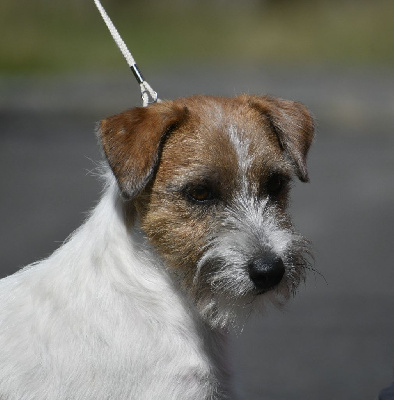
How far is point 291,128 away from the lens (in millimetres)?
4516

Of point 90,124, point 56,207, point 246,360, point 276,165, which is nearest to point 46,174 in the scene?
point 56,207

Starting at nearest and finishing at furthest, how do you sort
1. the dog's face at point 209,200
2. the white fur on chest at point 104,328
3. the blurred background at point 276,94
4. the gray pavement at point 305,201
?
the white fur on chest at point 104,328, the dog's face at point 209,200, the gray pavement at point 305,201, the blurred background at point 276,94

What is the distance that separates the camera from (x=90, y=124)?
54.3 feet

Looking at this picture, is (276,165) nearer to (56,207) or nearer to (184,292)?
(184,292)

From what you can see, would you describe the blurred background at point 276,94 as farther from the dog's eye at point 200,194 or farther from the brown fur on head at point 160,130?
the brown fur on head at point 160,130

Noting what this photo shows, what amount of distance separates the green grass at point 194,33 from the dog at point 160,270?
1605 cm

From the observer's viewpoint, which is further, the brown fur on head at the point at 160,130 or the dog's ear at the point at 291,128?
the dog's ear at the point at 291,128

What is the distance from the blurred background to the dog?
511mm

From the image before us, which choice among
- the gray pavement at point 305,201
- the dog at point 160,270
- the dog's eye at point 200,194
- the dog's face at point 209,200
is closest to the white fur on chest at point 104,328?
the dog at point 160,270

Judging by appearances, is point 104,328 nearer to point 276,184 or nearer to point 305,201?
point 276,184

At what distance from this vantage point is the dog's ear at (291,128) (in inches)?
177

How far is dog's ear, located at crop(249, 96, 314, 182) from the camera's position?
4504 millimetres

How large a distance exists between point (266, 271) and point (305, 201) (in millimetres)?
7774

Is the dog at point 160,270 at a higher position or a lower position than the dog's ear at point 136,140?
lower
